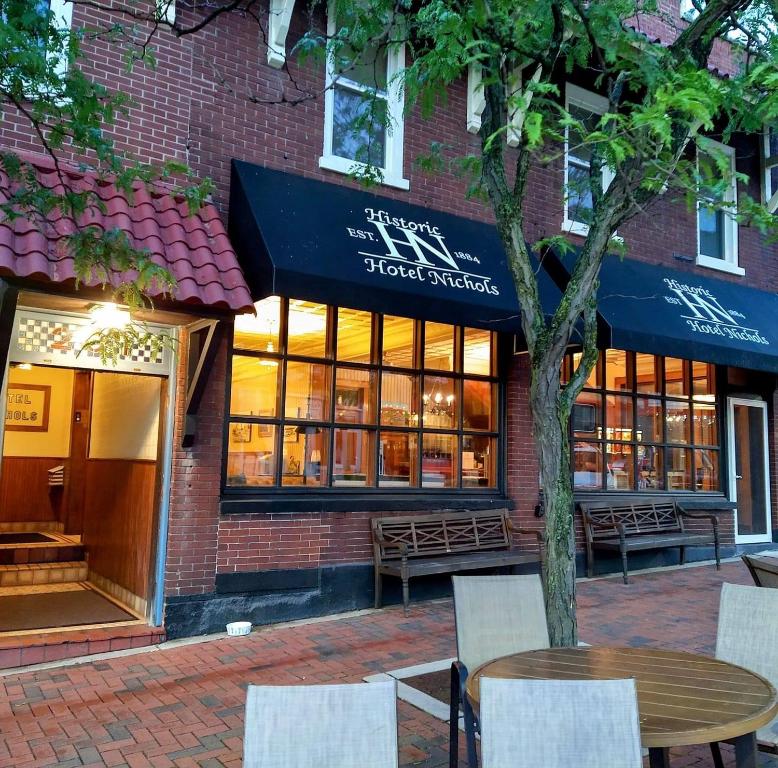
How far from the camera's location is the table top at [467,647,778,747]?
2621 millimetres

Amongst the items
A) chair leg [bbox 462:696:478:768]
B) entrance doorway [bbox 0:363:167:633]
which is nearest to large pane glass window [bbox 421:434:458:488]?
entrance doorway [bbox 0:363:167:633]

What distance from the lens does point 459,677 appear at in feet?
11.3

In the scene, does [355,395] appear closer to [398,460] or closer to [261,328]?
[398,460]

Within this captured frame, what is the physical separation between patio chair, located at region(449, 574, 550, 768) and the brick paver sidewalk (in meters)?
0.62

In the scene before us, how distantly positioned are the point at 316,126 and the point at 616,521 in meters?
6.38

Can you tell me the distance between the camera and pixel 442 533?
8016 millimetres

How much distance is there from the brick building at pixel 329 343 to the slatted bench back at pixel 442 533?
0.59 feet

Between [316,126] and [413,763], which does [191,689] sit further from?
[316,126]

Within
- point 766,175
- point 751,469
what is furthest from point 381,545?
point 766,175

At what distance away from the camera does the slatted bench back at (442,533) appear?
761cm

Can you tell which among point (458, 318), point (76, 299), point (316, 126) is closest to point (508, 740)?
Result: point (76, 299)

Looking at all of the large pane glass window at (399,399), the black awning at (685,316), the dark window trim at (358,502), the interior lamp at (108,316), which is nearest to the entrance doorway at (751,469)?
the black awning at (685,316)

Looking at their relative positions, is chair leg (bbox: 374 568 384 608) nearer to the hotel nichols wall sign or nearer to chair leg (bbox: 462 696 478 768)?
chair leg (bbox: 462 696 478 768)

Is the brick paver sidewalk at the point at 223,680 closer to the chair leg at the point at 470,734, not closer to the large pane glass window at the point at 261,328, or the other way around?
the chair leg at the point at 470,734
